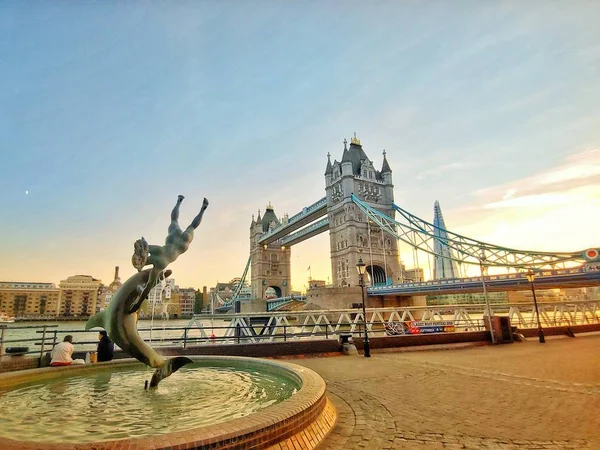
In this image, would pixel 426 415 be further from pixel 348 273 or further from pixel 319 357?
pixel 348 273

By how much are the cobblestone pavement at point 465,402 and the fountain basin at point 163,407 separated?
69 centimetres

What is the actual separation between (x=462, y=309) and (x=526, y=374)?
1349cm

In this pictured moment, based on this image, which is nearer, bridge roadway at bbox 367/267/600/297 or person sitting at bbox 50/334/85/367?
person sitting at bbox 50/334/85/367

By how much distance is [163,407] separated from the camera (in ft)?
17.3

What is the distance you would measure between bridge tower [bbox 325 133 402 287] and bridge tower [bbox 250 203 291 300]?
1382 inches

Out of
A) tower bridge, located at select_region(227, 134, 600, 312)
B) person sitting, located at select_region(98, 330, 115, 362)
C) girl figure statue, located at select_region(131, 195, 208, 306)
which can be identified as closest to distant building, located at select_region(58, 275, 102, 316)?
tower bridge, located at select_region(227, 134, 600, 312)

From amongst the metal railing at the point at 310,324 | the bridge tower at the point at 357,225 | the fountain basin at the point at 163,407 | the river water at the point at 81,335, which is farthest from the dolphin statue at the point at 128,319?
the bridge tower at the point at 357,225

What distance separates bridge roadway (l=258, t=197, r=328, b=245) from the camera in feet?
213

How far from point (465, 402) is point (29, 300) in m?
126

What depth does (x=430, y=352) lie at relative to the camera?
12.8m

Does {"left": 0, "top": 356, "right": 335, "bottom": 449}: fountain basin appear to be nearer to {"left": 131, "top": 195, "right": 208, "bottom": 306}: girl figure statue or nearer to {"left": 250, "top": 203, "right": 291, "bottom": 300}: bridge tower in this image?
{"left": 131, "top": 195, "right": 208, "bottom": 306}: girl figure statue

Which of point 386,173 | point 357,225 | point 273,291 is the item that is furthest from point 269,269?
point 386,173

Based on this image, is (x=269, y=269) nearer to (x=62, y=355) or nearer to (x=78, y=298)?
(x=78, y=298)

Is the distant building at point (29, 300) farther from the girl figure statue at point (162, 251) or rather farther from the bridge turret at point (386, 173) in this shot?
the girl figure statue at point (162, 251)
